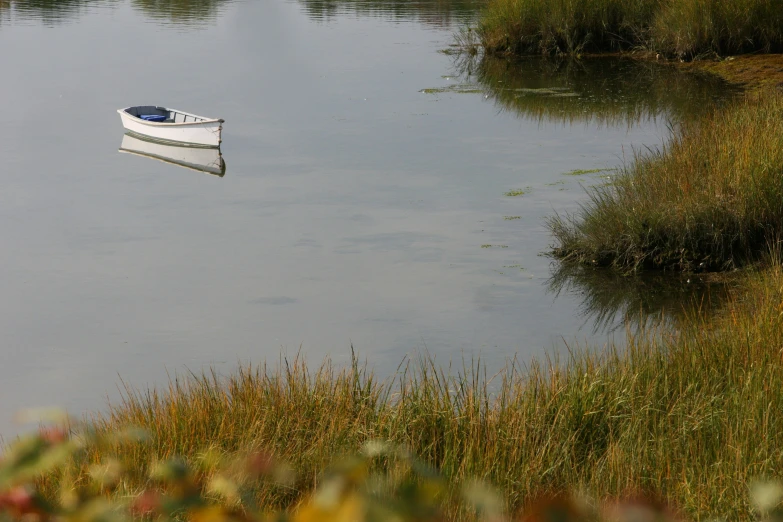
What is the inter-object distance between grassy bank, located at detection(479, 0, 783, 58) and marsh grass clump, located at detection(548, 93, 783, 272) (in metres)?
10.6

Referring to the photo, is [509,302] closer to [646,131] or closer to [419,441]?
[419,441]

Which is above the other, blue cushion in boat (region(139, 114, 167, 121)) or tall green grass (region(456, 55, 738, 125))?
tall green grass (region(456, 55, 738, 125))

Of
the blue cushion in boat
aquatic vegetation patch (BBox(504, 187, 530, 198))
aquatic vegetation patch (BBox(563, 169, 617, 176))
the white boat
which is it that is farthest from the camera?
the blue cushion in boat

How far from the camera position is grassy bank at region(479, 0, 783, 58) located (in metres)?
19.2

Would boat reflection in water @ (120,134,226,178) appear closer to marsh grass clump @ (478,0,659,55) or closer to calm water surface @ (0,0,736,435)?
calm water surface @ (0,0,736,435)

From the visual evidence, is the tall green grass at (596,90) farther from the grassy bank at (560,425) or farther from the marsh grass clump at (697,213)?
the grassy bank at (560,425)

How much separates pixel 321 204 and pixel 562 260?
3789 millimetres

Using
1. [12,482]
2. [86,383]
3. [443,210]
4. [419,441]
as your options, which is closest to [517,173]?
[443,210]

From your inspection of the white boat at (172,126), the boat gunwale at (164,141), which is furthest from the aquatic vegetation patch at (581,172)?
the boat gunwale at (164,141)

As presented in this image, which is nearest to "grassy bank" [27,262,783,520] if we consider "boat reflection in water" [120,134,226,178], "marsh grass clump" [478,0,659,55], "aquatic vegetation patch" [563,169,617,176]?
"aquatic vegetation patch" [563,169,617,176]

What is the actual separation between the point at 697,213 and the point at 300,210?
5.05m

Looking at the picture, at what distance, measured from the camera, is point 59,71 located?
2273cm

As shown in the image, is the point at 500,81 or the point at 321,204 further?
the point at 500,81

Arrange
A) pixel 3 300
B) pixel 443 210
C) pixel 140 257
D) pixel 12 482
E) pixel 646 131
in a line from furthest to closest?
pixel 646 131
pixel 443 210
pixel 140 257
pixel 3 300
pixel 12 482
